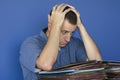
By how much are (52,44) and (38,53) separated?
85mm

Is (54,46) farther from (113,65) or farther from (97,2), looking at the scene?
(97,2)

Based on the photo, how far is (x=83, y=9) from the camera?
170cm

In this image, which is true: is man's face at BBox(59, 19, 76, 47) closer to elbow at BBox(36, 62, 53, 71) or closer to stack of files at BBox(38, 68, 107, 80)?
elbow at BBox(36, 62, 53, 71)

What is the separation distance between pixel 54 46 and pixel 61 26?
12 centimetres

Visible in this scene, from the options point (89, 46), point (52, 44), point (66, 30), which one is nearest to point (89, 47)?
point (89, 46)

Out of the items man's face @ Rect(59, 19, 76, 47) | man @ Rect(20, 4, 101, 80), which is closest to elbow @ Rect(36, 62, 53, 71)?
man @ Rect(20, 4, 101, 80)

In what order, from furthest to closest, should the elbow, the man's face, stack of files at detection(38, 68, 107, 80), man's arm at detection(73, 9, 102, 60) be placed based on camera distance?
1. man's arm at detection(73, 9, 102, 60)
2. the man's face
3. the elbow
4. stack of files at detection(38, 68, 107, 80)

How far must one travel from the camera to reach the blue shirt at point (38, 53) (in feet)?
4.20

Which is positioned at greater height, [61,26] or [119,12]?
[119,12]

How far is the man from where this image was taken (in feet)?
4.08

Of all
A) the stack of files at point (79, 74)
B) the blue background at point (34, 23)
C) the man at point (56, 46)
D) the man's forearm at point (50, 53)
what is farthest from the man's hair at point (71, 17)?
the stack of files at point (79, 74)

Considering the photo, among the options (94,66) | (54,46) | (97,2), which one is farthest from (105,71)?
(97,2)

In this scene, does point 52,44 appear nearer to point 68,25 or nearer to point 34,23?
point 68,25

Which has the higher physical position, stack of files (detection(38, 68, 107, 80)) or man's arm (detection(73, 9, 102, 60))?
man's arm (detection(73, 9, 102, 60))
